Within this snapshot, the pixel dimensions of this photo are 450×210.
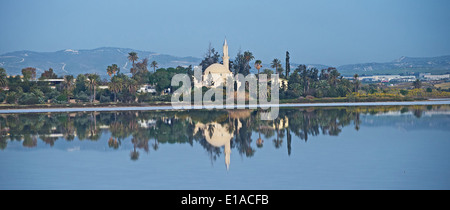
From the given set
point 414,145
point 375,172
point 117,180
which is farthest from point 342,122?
point 117,180

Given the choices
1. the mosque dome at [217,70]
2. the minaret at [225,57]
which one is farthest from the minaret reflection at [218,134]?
the minaret at [225,57]

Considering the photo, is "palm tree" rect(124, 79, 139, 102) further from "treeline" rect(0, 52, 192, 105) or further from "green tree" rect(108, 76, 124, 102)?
"green tree" rect(108, 76, 124, 102)

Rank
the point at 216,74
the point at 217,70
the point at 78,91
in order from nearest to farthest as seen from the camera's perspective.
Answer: the point at 78,91, the point at 216,74, the point at 217,70

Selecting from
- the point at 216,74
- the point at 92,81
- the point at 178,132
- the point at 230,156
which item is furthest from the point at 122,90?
the point at 230,156

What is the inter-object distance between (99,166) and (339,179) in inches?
372

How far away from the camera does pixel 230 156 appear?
960 inches

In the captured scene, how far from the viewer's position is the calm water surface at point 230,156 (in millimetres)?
18219

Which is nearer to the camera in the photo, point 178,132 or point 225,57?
point 178,132

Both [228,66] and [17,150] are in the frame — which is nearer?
[17,150]

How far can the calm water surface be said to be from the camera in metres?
18.2

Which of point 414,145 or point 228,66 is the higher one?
point 228,66

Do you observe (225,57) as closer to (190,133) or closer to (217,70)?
(217,70)
